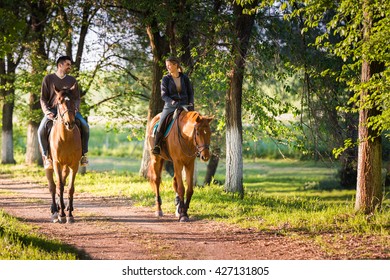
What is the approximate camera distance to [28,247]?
9336mm

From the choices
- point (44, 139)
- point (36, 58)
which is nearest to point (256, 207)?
point (44, 139)

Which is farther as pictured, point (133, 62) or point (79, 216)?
point (133, 62)

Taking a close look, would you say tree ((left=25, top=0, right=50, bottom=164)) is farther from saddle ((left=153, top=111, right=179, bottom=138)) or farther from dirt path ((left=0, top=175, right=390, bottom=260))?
saddle ((left=153, top=111, right=179, bottom=138))

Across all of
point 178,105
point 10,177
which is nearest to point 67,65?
point 178,105

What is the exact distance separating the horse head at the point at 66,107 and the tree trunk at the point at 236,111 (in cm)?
595

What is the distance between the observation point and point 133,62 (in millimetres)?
24109

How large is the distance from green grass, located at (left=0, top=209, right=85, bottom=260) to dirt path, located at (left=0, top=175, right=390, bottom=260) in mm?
346

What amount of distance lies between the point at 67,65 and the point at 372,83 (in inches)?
223

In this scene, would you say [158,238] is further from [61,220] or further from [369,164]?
[369,164]

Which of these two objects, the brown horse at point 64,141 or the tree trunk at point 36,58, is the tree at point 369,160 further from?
the tree trunk at point 36,58

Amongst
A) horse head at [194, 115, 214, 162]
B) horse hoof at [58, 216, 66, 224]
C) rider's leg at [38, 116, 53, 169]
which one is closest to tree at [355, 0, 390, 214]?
horse head at [194, 115, 214, 162]

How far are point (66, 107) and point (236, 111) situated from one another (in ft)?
20.3

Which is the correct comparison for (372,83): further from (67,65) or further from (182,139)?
(67,65)
